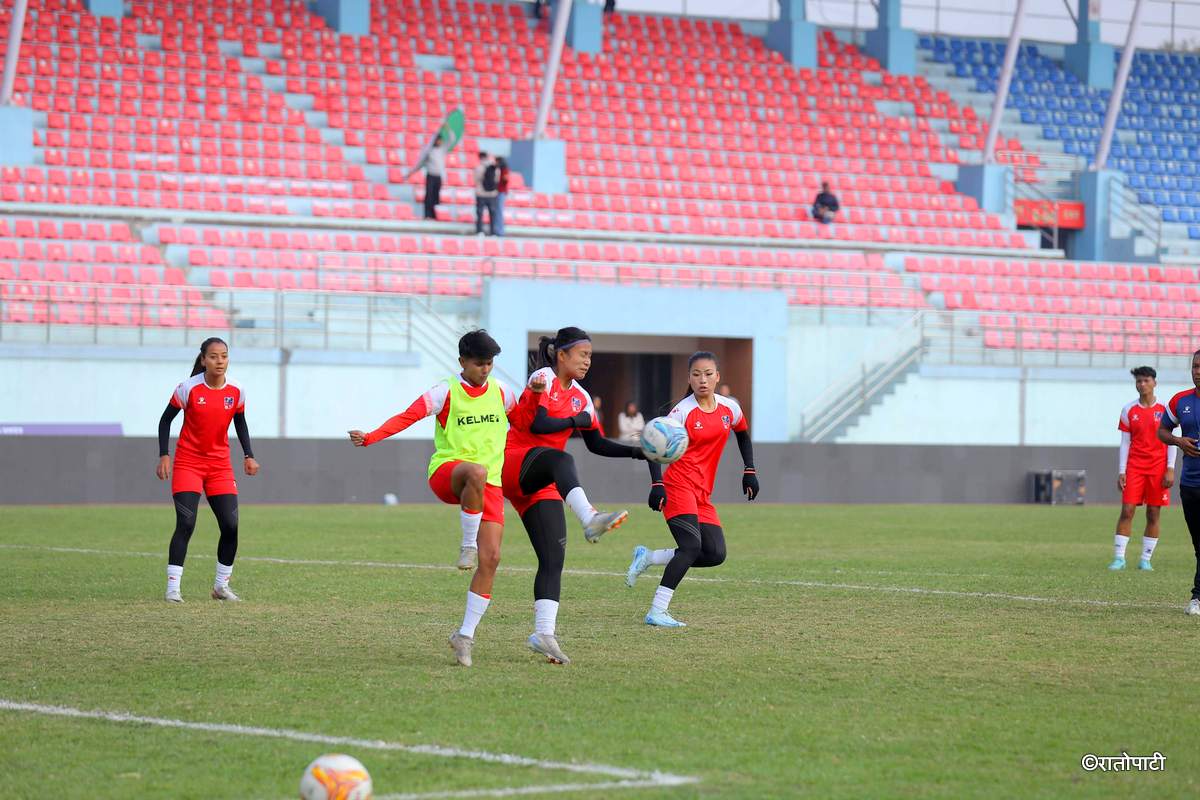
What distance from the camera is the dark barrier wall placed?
2542cm

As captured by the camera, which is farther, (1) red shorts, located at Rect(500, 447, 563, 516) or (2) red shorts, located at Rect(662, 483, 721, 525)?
(2) red shorts, located at Rect(662, 483, 721, 525)

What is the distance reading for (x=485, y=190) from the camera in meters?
33.0

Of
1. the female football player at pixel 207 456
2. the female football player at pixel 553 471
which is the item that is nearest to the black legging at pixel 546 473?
the female football player at pixel 553 471

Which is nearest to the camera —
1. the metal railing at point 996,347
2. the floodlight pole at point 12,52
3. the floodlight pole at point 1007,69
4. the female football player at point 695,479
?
the female football player at point 695,479

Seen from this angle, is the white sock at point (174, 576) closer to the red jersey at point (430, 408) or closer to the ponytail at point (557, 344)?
the red jersey at point (430, 408)

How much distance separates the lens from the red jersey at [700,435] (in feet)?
37.4

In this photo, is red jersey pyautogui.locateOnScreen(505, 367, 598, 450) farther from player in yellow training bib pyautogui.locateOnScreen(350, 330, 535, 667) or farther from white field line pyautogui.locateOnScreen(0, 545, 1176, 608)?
white field line pyautogui.locateOnScreen(0, 545, 1176, 608)

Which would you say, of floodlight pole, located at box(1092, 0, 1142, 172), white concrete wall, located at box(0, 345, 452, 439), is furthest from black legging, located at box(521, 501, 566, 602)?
floodlight pole, located at box(1092, 0, 1142, 172)

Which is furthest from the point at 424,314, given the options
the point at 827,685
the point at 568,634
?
the point at 827,685

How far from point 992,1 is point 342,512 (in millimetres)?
27490

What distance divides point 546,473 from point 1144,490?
32.7 ft

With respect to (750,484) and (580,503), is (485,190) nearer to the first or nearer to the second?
(750,484)

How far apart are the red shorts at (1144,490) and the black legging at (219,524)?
9221 millimetres

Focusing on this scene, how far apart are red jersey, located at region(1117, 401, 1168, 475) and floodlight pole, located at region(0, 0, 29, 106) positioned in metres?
21.3
